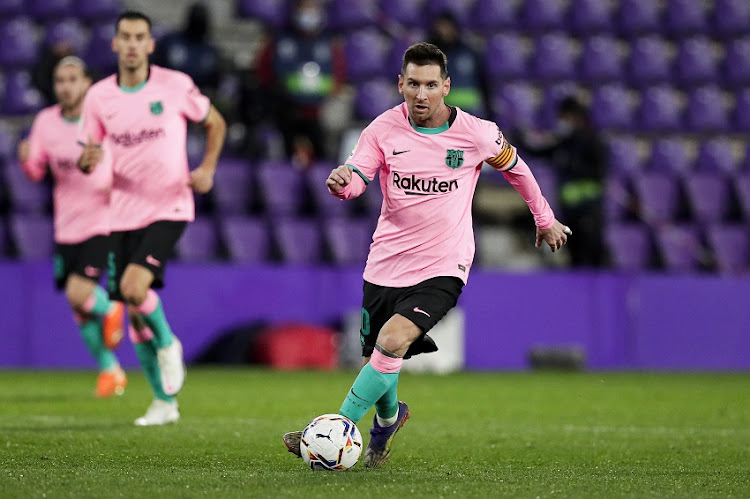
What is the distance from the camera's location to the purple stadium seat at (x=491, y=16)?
1875 cm

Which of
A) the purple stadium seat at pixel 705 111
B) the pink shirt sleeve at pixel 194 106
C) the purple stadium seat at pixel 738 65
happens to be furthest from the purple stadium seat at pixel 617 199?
the pink shirt sleeve at pixel 194 106

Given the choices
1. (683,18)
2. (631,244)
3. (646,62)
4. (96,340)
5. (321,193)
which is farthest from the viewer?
(683,18)

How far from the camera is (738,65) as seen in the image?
1936 centimetres

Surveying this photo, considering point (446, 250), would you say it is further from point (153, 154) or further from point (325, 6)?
point (325, 6)

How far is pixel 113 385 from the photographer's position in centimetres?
1032

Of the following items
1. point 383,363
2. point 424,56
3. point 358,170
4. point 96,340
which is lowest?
point 96,340

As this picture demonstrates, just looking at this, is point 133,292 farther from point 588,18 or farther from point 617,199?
point 588,18

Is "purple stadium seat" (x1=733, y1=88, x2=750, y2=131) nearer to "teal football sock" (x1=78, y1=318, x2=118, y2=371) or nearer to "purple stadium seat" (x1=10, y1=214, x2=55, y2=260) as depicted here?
"purple stadium seat" (x1=10, y1=214, x2=55, y2=260)

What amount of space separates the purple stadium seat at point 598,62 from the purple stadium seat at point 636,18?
0.81 metres

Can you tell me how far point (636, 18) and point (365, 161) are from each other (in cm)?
1410

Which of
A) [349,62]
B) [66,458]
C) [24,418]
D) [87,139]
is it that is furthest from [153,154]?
[349,62]

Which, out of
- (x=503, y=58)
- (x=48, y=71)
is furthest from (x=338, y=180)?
(x=503, y=58)

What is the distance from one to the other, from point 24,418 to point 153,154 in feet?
5.83

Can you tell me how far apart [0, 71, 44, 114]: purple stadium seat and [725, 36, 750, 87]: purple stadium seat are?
32.3ft
